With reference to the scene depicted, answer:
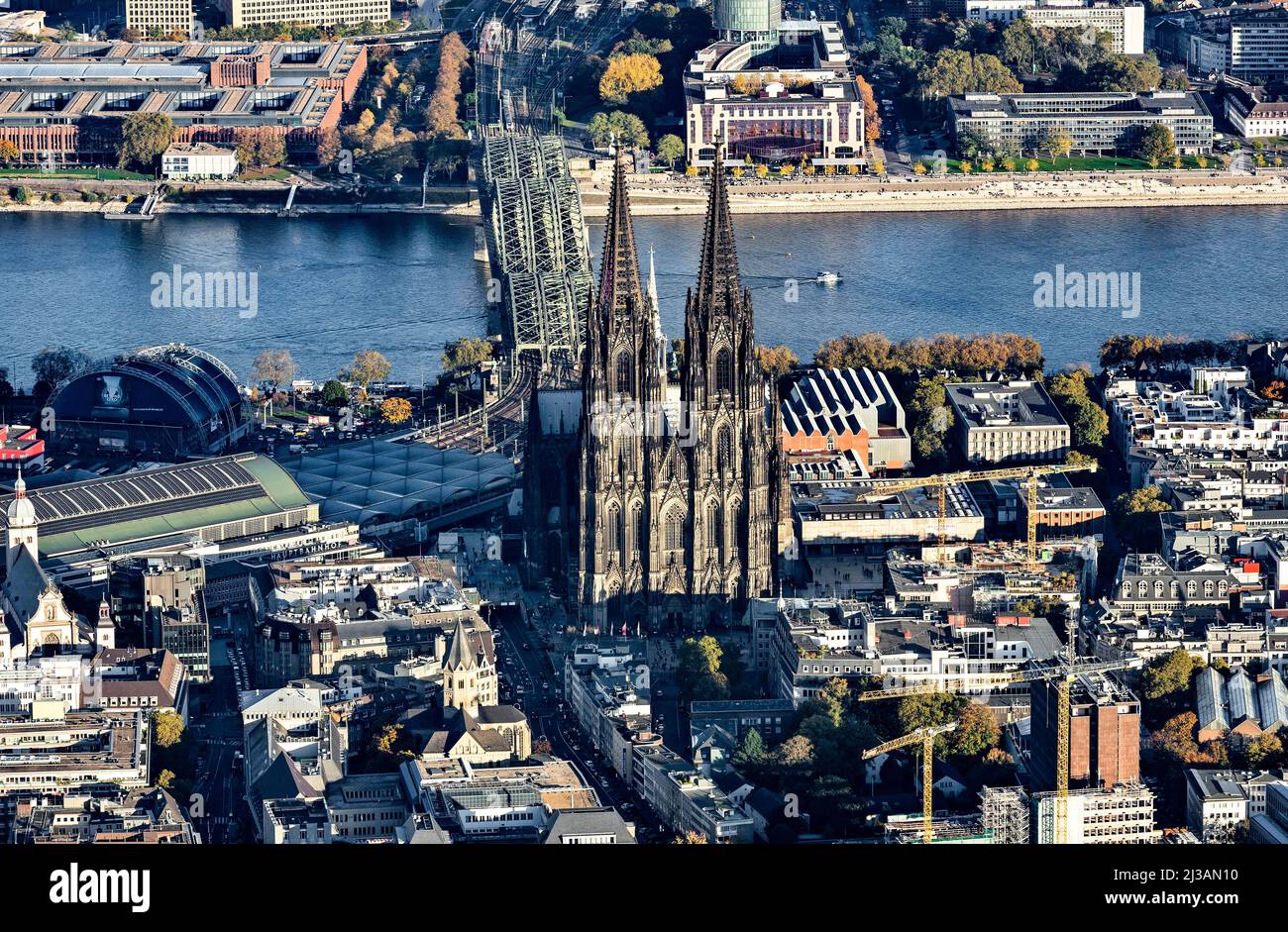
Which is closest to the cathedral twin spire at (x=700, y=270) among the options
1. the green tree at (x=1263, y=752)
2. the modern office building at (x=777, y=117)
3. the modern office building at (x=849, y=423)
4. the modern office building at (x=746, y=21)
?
the modern office building at (x=849, y=423)

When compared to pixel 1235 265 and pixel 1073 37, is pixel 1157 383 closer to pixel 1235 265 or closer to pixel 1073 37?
pixel 1235 265

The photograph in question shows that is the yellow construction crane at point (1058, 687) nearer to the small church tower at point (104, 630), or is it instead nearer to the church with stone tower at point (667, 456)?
the church with stone tower at point (667, 456)

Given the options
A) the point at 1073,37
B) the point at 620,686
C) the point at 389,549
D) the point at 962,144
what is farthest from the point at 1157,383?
the point at 1073,37

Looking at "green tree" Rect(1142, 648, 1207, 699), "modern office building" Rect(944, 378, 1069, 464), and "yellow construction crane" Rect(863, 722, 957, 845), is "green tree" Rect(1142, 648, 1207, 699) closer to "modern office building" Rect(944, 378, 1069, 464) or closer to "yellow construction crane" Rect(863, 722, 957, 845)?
"yellow construction crane" Rect(863, 722, 957, 845)

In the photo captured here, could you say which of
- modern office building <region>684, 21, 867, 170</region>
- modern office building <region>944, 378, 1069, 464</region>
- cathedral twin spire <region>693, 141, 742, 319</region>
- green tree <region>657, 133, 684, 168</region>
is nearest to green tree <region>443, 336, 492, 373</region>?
modern office building <region>944, 378, 1069, 464</region>

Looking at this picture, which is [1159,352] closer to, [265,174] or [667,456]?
[667,456]

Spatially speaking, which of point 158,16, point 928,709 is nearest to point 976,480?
point 928,709
